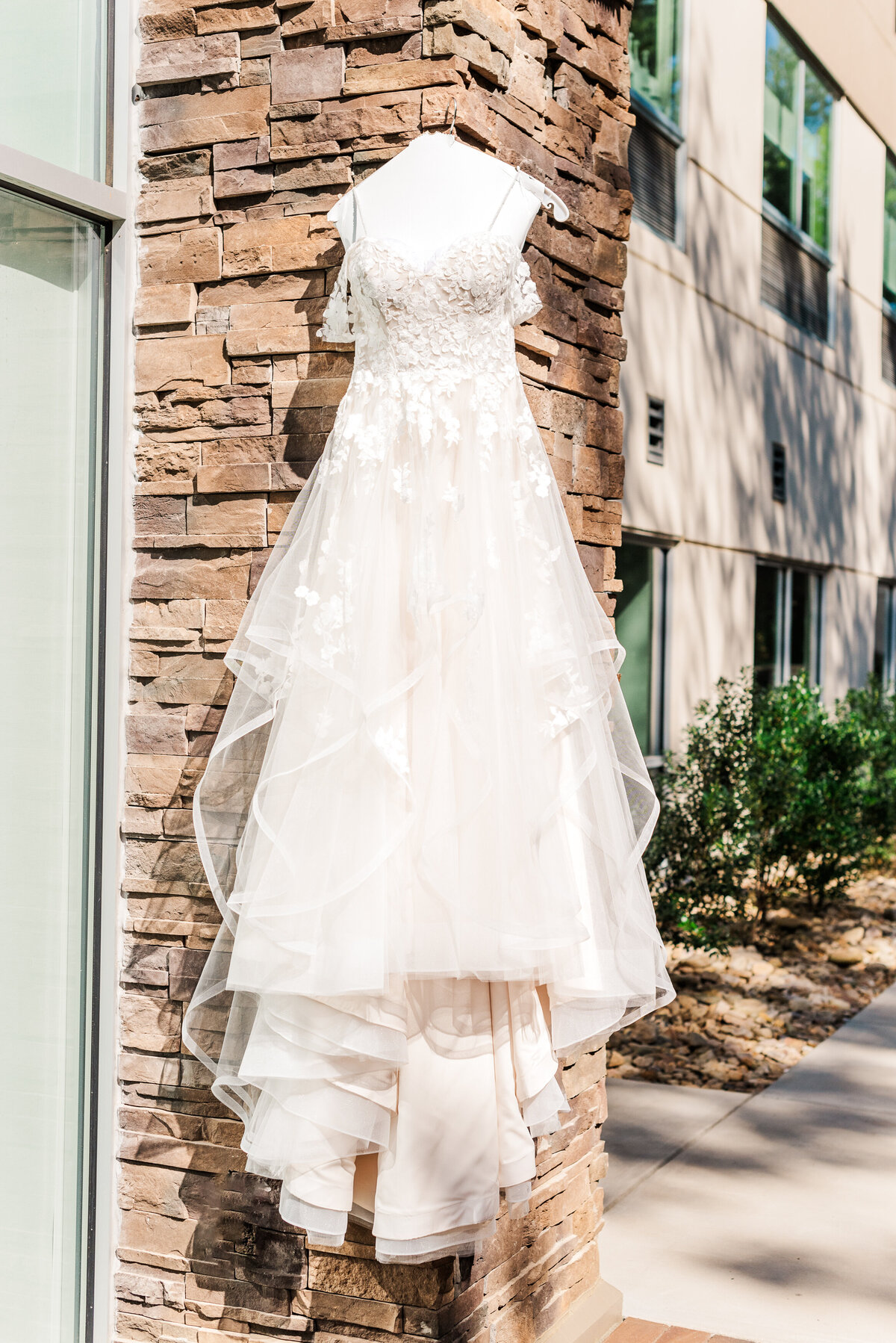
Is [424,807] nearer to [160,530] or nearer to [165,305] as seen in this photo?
[160,530]

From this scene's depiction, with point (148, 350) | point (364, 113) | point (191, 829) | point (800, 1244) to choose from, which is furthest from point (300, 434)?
point (800, 1244)

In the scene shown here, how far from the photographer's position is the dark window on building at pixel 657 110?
729 centimetres

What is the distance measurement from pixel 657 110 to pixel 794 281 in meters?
2.79

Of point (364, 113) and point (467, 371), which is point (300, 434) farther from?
point (364, 113)

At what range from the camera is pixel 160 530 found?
279 centimetres

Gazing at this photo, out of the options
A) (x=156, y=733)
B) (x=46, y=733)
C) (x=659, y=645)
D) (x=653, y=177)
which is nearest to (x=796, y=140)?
(x=653, y=177)

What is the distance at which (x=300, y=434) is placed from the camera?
266 centimetres

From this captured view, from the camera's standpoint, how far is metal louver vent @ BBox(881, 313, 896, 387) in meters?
12.3

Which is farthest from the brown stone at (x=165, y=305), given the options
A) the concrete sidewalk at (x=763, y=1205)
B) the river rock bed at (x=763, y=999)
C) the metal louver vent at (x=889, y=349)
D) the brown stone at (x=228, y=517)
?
the metal louver vent at (x=889, y=349)

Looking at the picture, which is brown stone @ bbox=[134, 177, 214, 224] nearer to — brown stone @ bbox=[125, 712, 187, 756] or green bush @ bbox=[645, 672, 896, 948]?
brown stone @ bbox=[125, 712, 187, 756]

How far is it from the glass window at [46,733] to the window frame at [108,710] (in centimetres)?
2

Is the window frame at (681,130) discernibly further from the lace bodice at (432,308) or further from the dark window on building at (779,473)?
the lace bodice at (432,308)

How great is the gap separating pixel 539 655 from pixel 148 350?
1.14 m

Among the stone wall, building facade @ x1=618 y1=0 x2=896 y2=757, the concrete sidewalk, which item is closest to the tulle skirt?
the stone wall
